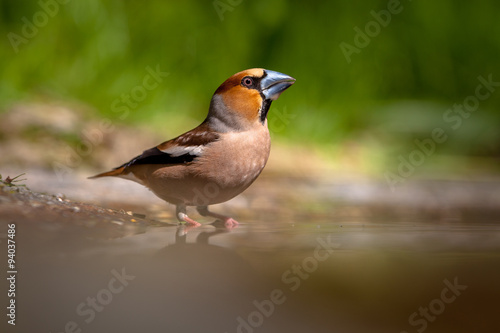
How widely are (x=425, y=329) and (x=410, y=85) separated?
657 centimetres

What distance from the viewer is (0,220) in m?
3.12

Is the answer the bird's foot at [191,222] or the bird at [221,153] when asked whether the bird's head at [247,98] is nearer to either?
the bird at [221,153]

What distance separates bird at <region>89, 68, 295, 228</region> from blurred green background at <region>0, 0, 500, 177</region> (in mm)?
3339

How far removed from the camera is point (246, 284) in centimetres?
243

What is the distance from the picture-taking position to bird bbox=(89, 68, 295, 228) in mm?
3779

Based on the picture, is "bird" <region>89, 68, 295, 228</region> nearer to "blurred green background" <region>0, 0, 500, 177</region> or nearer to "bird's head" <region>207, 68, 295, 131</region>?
"bird's head" <region>207, 68, 295, 131</region>

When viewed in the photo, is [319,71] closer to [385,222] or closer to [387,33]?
[387,33]

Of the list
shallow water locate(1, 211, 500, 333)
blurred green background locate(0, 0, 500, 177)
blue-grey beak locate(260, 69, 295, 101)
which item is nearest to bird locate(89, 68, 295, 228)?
blue-grey beak locate(260, 69, 295, 101)

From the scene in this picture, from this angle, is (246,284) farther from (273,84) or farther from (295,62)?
(295,62)

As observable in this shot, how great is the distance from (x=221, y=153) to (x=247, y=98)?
0.39 m

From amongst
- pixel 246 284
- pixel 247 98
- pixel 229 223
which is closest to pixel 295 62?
pixel 247 98

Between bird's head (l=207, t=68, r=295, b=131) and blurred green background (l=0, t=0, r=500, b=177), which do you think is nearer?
bird's head (l=207, t=68, r=295, b=131)

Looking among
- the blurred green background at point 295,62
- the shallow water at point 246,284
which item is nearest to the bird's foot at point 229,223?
the shallow water at point 246,284

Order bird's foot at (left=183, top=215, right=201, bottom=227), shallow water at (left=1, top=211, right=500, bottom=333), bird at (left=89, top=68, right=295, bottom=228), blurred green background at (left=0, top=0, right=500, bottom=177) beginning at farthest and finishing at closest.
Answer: blurred green background at (left=0, top=0, right=500, bottom=177) < bird's foot at (left=183, top=215, right=201, bottom=227) < bird at (left=89, top=68, right=295, bottom=228) < shallow water at (left=1, top=211, right=500, bottom=333)
